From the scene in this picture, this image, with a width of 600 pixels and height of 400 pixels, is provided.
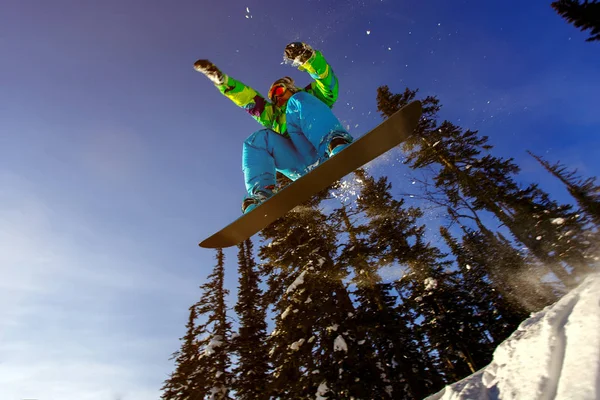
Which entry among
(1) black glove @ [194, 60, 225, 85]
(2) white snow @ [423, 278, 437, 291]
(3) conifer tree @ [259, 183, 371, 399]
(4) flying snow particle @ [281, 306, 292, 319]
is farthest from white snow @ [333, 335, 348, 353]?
(2) white snow @ [423, 278, 437, 291]

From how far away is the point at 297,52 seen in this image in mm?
3729

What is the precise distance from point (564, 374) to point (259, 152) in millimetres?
3928

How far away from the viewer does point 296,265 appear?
987 centimetres

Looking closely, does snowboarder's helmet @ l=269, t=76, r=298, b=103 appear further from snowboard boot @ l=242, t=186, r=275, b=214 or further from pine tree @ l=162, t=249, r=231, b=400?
pine tree @ l=162, t=249, r=231, b=400

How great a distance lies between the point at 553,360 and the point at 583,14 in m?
12.9

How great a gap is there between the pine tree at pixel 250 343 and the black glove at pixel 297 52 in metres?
10.1

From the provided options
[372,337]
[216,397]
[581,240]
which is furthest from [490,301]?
[216,397]

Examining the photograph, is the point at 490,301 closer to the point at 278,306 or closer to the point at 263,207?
the point at 278,306

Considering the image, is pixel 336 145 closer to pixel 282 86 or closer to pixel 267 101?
pixel 282 86

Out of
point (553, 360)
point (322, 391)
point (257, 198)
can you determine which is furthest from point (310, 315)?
point (553, 360)

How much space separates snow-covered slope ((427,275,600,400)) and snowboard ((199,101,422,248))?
2285mm

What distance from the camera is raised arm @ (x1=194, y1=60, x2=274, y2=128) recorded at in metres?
4.37

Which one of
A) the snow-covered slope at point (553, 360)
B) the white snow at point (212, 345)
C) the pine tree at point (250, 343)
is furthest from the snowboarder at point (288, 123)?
the white snow at point (212, 345)

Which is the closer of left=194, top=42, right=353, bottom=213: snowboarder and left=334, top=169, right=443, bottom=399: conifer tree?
left=194, top=42, right=353, bottom=213: snowboarder
